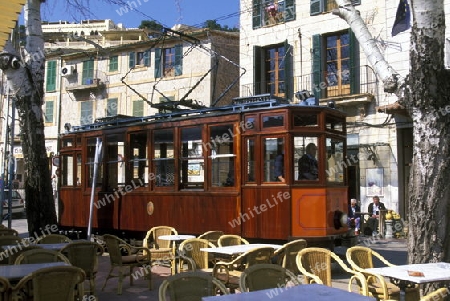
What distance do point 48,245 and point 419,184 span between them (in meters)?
5.15

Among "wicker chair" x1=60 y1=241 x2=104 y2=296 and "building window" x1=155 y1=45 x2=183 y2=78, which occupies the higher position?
"building window" x1=155 y1=45 x2=183 y2=78

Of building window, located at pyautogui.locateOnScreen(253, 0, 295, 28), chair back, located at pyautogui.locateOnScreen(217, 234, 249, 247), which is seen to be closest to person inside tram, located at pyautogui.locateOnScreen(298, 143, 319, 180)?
chair back, located at pyautogui.locateOnScreen(217, 234, 249, 247)

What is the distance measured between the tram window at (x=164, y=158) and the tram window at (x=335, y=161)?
120 inches

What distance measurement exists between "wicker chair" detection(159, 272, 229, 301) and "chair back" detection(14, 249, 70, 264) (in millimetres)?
2070

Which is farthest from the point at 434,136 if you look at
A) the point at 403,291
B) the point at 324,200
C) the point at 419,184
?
the point at 324,200

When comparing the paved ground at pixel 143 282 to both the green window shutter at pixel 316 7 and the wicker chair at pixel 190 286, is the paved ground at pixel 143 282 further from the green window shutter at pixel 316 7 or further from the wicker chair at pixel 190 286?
the green window shutter at pixel 316 7

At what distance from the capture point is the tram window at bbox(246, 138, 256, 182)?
8.80m

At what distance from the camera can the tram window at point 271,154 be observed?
28.1 feet

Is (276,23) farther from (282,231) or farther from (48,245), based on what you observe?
(48,245)

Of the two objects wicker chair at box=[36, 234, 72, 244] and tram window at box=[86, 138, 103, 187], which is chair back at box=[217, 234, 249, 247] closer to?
wicker chair at box=[36, 234, 72, 244]

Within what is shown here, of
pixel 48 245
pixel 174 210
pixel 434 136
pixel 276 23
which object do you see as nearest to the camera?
pixel 434 136

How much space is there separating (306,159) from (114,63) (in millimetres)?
19138

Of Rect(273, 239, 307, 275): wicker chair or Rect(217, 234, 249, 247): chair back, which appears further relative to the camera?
Rect(217, 234, 249, 247): chair back

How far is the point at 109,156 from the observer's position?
11.4 meters
